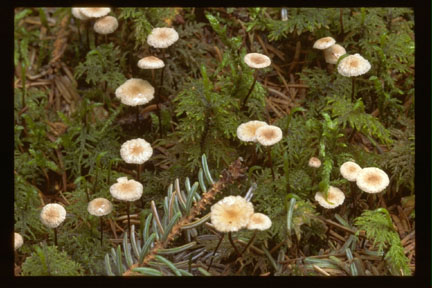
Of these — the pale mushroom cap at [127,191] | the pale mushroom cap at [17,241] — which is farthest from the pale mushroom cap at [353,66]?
the pale mushroom cap at [17,241]

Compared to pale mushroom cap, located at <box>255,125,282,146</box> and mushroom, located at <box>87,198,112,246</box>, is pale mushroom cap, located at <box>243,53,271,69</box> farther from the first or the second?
mushroom, located at <box>87,198,112,246</box>

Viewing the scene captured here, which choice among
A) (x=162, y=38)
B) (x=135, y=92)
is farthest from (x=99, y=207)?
(x=162, y=38)

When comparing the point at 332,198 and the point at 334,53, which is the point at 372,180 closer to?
the point at 332,198

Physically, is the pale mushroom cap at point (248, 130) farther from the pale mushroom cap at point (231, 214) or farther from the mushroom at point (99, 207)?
the mushroom at point (99, 207)

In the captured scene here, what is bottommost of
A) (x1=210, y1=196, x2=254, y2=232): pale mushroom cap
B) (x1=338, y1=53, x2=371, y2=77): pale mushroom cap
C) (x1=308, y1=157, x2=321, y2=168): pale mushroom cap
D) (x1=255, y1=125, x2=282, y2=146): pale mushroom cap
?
(x1=210, y1=196, x2=254, y2=232): pale mushroom cap

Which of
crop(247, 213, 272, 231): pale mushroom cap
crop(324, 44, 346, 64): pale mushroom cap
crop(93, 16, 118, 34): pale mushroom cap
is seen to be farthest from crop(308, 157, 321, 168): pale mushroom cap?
crop(93, 16, 118, 34): pale mushroom cap

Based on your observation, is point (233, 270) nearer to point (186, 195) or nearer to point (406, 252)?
point (186, 195)
